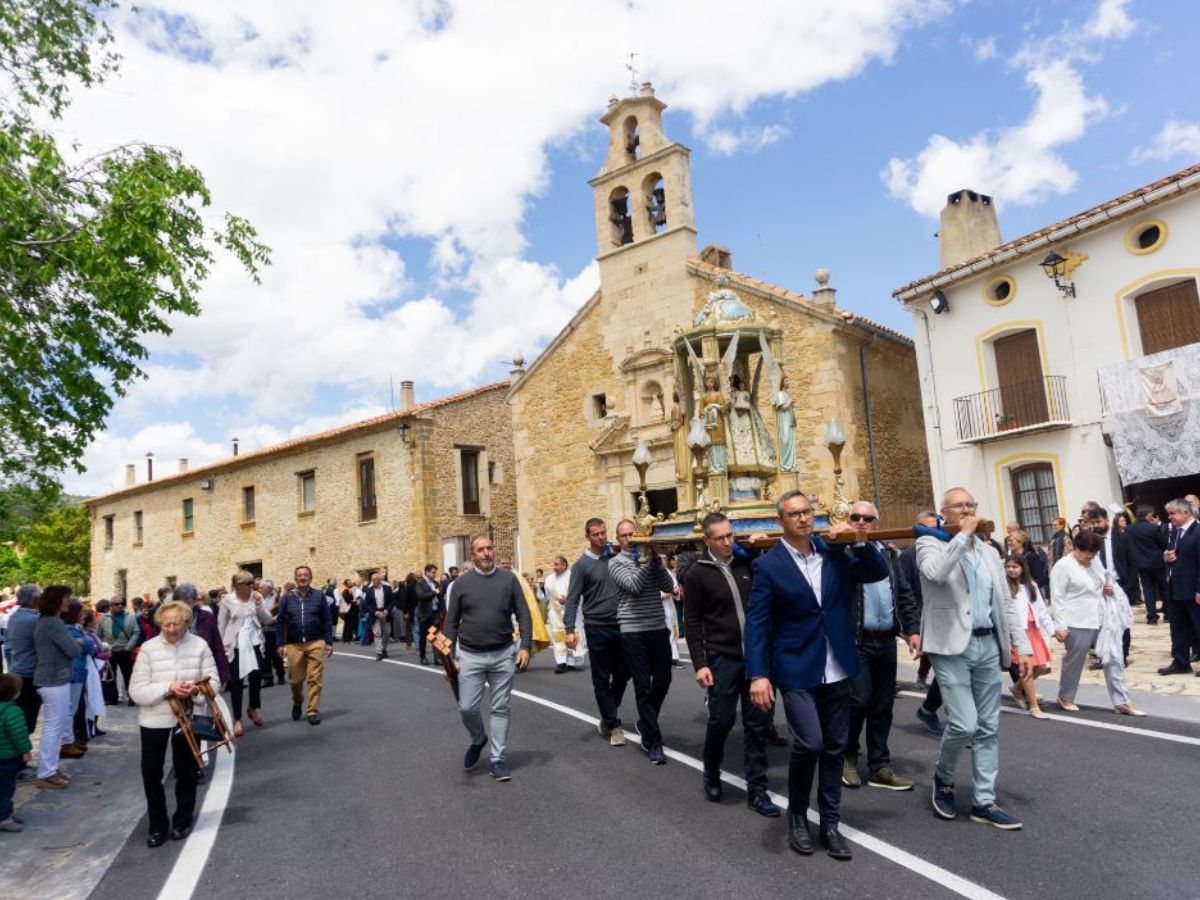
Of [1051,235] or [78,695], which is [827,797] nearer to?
[78,695]

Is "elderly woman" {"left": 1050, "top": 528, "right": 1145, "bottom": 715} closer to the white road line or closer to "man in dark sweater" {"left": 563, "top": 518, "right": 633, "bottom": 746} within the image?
the white road line

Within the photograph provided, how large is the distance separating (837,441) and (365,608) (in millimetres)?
14117

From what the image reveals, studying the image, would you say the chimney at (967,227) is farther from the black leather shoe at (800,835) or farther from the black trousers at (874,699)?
the black leather shoe at (800,835)

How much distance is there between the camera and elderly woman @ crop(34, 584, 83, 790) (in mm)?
A: 7207

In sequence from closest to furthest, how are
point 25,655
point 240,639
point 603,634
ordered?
point 603,634, point 25,655, point 240,639

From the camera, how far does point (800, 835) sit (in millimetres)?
4348

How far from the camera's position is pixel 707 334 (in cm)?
1060

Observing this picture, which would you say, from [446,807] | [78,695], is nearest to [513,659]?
[446,807]

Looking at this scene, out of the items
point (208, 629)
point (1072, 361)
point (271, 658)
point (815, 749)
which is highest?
point (1072, 361)

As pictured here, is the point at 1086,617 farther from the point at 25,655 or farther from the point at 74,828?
the point at 25,655

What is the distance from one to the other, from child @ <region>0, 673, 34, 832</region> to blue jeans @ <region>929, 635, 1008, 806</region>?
18.9 ft

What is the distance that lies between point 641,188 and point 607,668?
17.1 m

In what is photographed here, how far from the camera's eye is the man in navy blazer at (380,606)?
16.8m

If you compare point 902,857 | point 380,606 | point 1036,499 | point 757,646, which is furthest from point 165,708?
point 1036,499
